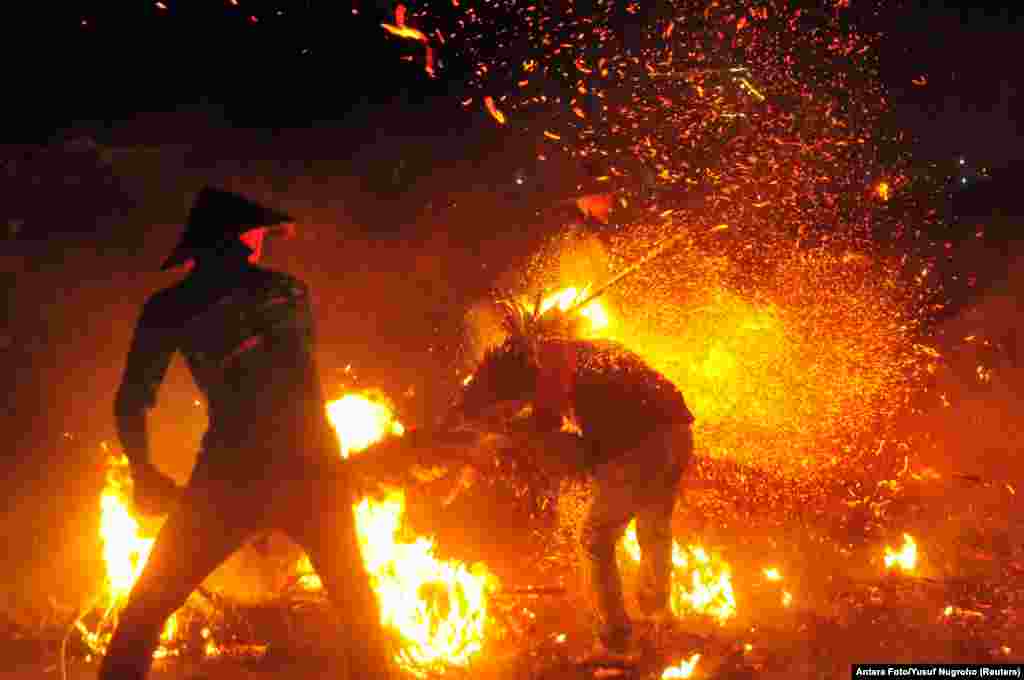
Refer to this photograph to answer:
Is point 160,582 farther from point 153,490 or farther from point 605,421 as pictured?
point 605,421

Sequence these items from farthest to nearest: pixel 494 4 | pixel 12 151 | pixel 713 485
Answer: pixel 494 4
pixel 713 485
pixel 12 151

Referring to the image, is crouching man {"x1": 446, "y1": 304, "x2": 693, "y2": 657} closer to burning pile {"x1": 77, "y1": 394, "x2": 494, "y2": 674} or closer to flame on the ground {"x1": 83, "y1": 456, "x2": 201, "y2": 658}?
burning pile {"x1": 77, "y1": 394, "x2": 494, "y2": 674}

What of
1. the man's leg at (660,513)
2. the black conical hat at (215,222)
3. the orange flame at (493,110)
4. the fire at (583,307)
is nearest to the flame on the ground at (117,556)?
the black conical hat at (215,222)

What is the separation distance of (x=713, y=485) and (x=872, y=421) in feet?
6.41

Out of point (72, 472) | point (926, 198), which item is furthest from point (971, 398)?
point (72, 472)

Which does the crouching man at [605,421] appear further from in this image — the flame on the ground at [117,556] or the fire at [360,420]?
the flame on the ground at [117,556]

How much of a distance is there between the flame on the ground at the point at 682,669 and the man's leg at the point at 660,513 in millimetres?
359

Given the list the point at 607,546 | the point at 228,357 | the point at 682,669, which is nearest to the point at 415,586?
the point at 607,546

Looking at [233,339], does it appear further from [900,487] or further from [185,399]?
[900,487]

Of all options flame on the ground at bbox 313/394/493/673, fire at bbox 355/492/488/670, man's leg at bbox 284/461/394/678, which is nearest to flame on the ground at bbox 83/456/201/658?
flame on the ground at bbox 313/394/493/673

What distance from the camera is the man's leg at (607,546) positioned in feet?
12.4


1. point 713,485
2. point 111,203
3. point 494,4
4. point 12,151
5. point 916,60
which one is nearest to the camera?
point 12,151

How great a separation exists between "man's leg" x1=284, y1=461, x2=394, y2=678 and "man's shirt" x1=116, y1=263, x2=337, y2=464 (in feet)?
0.87

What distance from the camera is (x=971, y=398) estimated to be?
6.86 meters
